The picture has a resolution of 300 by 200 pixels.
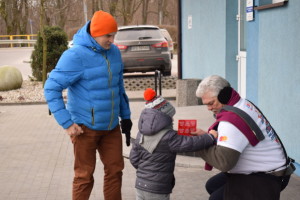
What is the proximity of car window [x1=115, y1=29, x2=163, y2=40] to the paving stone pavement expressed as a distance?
5.80m

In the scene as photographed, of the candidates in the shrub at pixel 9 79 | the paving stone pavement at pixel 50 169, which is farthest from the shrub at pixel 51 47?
the paving stone pavement at pixel 50 169

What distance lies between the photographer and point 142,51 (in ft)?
51.9

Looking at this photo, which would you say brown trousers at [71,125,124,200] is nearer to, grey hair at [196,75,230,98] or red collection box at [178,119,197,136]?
red collection box at [178,119,197,136]

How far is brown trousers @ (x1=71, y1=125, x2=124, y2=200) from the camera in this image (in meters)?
4.79

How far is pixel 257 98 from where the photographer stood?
780 cm

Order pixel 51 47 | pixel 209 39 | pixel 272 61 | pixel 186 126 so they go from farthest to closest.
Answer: pixel 51 47, pixel 209 39, pixel 272 61, pixel 186 126

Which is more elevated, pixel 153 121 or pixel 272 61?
pixel 272 61

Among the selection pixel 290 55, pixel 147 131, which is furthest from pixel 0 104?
pixel 147 131

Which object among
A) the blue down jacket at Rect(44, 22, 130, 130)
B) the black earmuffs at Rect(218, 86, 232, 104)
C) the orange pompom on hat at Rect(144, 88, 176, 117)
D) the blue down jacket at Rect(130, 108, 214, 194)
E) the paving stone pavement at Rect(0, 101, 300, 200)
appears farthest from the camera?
the paving stone pavement at Rect(0, 101, 300, 200)

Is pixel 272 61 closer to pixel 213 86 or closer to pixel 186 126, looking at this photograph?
pixel 186 126

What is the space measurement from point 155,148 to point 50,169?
3.40 meters

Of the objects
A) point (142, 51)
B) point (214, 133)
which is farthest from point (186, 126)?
point (142, 51)

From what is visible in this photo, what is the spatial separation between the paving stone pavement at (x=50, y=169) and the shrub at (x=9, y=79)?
5620 millimetres

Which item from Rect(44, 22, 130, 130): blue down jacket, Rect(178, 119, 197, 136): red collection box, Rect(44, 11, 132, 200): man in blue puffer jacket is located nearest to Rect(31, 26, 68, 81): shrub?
Rect(44, 11, 132, 200): man in blue puffer jacket
